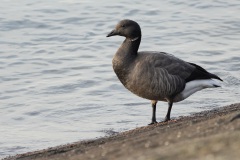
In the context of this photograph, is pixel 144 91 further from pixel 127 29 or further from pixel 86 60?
pixel 86 60

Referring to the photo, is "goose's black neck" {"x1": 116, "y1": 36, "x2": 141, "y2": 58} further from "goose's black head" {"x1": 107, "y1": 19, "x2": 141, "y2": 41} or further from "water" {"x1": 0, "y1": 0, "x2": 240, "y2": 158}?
"water" {"x1": 0, "y1": 0, "x2": 240, "y2": 158}

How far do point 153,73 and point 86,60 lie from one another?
5942 millimetres

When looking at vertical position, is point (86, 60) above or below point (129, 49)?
below

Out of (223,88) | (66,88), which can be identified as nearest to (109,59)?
(66,88)

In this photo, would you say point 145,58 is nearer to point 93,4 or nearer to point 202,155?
point 202,155

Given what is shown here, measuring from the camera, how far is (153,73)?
31.7ft

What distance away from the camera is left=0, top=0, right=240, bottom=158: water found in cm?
1136

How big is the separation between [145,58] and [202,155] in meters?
4.96

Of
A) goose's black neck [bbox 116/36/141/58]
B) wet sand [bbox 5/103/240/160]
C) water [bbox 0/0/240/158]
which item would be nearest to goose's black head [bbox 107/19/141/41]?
goose's black neck [bbox 116/36/141/58]

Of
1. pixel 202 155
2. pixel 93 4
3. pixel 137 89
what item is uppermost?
pixel 202 155

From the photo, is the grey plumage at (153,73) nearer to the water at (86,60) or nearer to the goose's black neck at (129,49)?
the goose's black neck at (129,49)

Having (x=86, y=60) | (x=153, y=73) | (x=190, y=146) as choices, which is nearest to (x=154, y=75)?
(x=153, y=73)

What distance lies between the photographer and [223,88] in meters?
13.2

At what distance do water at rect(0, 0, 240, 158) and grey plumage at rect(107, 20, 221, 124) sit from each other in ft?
4.18
